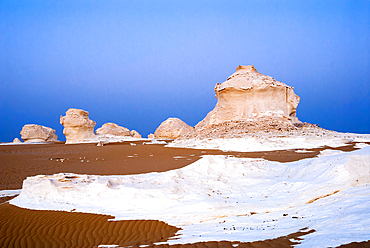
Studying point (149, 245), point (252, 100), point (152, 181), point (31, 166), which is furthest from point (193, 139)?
point (149, 245)

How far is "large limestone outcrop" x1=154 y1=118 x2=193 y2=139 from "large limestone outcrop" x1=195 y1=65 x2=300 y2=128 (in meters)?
13.8

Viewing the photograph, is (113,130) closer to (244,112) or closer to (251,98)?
(244,112)

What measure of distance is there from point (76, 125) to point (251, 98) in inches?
771

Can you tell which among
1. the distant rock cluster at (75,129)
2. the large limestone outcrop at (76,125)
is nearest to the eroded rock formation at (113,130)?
the distant rock cluster at (75,129)

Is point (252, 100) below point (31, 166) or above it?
above

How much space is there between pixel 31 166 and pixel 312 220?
14.0 meters

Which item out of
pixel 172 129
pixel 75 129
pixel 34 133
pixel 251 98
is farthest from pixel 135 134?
pixel 251 98

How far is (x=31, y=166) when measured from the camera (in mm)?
14070

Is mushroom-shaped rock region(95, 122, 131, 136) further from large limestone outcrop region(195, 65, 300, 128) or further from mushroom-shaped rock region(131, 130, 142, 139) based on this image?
large limestone outcrop region(195, 65, 300, 128)

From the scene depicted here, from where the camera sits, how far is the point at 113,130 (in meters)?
44.3

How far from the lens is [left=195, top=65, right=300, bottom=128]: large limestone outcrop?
26.0 meters

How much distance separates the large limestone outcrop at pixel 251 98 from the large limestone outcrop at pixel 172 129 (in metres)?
13.8

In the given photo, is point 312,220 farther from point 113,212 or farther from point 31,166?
point 31,166

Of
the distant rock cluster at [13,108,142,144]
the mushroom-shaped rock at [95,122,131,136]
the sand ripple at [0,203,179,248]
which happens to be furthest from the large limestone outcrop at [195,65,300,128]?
the sand ripple at [0,203,179,248]
